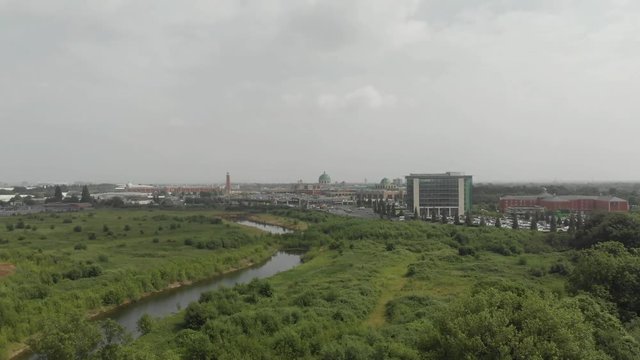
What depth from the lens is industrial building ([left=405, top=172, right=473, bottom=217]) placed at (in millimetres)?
79750

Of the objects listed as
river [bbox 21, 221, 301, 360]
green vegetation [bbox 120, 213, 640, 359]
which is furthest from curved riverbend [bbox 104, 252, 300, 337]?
green vegetation [bbox 120, 213, 640, 359]

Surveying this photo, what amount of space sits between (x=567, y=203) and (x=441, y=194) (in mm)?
22604

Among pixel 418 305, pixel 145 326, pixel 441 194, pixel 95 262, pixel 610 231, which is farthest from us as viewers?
→ pixel 441 194

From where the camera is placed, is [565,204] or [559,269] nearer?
[559,269]

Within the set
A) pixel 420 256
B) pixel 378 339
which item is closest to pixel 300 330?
pixel 378 339

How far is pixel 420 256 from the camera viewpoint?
41.4 meters

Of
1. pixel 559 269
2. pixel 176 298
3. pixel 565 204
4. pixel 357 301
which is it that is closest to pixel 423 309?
pixel 357 301

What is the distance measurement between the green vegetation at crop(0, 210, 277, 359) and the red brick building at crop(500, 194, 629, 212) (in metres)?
52.5

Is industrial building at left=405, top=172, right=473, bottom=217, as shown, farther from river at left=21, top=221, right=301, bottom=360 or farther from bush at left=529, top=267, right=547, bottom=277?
bush at left=529, top=267, right=547, bottom=277

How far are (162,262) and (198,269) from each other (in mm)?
3153

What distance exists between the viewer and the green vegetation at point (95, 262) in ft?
80.8

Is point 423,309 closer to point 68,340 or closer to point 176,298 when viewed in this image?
point 68,340

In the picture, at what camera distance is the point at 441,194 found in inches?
3169

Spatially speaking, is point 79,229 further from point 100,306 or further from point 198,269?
point 100,306
